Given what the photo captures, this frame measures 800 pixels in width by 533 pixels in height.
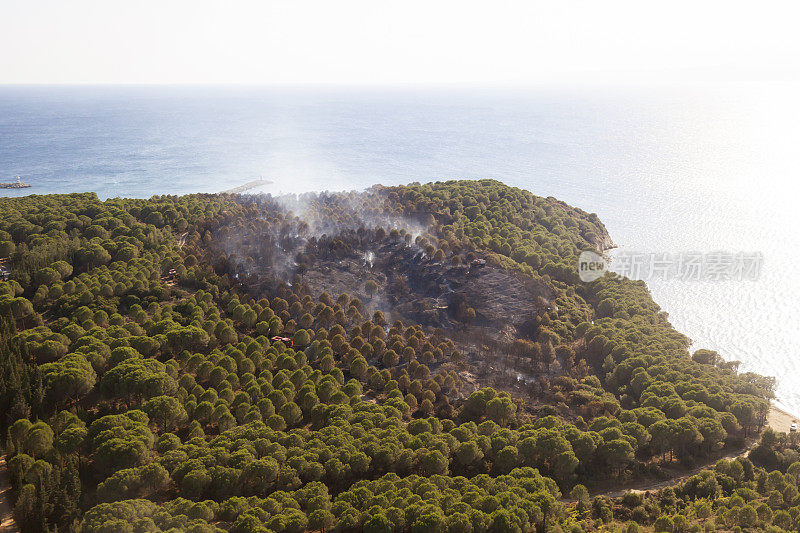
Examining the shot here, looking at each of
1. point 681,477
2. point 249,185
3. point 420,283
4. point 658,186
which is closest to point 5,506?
point 681,477

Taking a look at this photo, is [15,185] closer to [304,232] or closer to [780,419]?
[304,232]

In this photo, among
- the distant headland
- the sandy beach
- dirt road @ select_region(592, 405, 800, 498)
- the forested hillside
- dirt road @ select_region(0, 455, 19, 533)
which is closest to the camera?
dirt road @ select_region(0, 455, 19, 533)

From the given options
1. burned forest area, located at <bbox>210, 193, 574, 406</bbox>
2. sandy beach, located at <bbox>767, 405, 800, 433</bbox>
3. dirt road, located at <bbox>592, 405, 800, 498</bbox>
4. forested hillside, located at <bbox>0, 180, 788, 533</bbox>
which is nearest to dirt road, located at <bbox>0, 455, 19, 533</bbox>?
forested hillside, located at <bbox>0, 180, 788, 533</bbox>

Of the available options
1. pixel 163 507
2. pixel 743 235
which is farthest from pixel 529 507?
pixel 743 235

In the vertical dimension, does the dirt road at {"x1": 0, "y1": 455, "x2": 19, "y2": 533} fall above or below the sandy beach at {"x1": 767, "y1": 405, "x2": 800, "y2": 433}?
above

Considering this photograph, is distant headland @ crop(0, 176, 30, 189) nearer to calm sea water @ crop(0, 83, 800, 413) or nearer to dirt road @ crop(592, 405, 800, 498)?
calm sea water @ crop(0, 83, 800, 413)

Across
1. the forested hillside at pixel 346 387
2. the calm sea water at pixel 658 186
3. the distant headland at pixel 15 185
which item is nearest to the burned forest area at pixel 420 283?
the forested hillside at pixel 346 387

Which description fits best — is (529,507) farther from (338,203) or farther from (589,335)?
(338,203)
